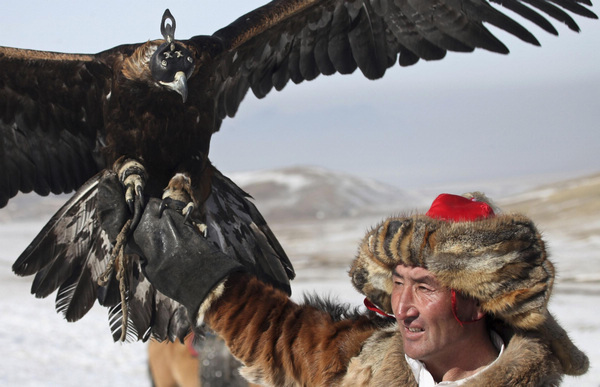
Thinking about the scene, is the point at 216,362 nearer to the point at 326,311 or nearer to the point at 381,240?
the point at 326,311

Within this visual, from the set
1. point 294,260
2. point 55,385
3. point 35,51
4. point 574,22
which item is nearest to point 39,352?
point 55,385

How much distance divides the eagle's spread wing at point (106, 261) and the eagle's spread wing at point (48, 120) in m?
0.18

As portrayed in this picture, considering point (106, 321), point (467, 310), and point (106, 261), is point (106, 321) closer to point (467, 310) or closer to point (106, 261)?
point (106, 261)

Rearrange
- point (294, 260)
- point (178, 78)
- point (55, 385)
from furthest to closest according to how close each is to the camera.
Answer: point (294, 260) → point (55, 385) → point (178, 78)

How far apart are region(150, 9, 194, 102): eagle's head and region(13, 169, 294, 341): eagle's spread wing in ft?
1.70

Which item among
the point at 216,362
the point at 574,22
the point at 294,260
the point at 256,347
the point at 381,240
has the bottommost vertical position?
the point at 294,260

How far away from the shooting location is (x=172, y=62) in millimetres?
2732

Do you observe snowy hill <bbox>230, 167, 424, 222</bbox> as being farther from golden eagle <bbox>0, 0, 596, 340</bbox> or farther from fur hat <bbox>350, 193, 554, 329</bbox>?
fur hat <bbox>350, 193, 554, 329</bbox>

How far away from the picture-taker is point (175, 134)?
293cm

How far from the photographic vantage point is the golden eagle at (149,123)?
8.89 feet

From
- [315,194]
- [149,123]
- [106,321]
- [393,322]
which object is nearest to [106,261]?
[149,123]

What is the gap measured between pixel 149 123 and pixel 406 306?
169 centimetres

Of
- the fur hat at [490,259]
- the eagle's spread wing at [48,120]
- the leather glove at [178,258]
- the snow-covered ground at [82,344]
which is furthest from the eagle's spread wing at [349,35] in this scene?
the snow-covered ground at [82,344]

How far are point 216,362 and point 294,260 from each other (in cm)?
1380
